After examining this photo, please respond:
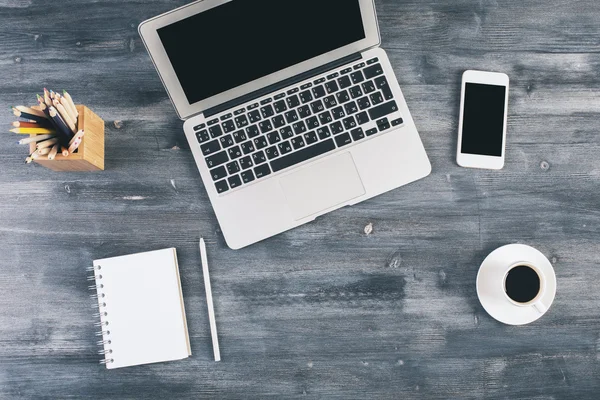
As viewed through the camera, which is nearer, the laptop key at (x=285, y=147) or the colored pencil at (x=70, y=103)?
the colored pencil at (x=70, y=103)

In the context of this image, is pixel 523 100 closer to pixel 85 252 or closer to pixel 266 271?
pixel 266 271

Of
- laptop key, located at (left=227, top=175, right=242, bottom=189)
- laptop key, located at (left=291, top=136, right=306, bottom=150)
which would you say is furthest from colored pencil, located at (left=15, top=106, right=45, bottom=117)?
laptop key, located at (left=291, top=136, right=306, bottom=150)

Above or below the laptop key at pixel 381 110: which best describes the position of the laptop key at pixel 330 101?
→ above

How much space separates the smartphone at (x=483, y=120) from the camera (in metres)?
1.01

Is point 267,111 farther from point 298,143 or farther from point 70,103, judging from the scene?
point 70,103

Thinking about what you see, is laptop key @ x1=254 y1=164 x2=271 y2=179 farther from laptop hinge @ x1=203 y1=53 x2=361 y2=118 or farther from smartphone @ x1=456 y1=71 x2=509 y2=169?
smartphone @ x1=456 y1=71 x2=509 y2=169

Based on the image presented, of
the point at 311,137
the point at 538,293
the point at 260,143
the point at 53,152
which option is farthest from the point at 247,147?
the point at 538,293

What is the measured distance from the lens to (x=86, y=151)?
3.06 ft

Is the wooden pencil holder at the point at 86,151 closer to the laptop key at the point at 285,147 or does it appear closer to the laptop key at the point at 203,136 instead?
the laptop key at the point at 203,136

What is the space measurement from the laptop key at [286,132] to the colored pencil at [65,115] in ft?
1.25

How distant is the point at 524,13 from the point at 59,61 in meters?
0.97

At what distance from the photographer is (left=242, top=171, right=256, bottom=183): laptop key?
98cm

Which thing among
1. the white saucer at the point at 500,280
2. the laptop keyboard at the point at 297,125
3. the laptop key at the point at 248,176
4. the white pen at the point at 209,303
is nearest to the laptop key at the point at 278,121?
the laptop keyboard at the point at 297,125

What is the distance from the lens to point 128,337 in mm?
977
